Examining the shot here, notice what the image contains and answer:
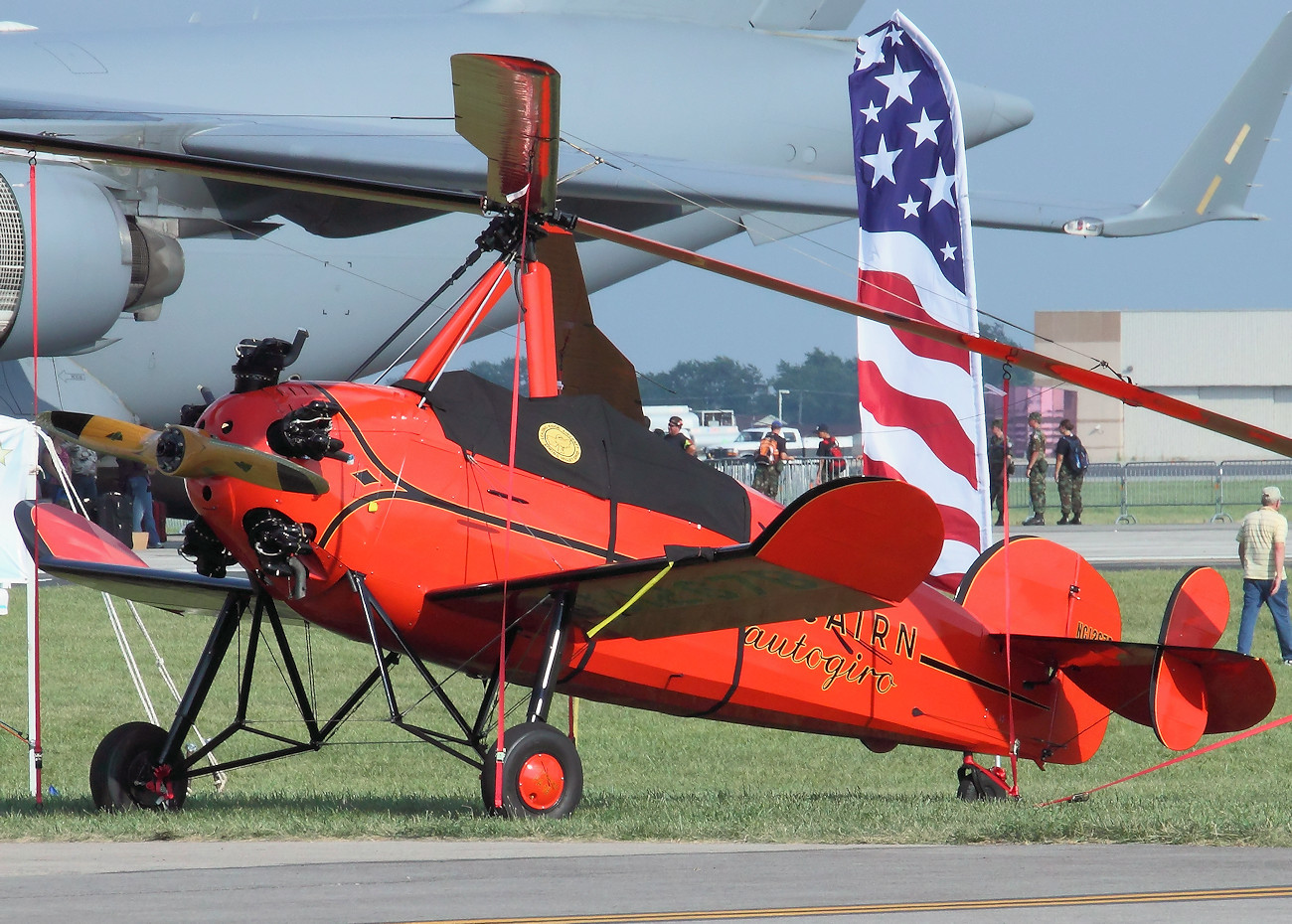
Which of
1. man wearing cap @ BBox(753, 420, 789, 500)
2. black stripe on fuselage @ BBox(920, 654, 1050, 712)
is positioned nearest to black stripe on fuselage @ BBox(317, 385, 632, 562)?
black stripe on fuselage @ BBox(920, 654, 1050, 712)

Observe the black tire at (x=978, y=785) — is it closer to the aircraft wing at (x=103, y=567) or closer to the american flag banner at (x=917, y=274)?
the american flag banner at (x=917, y=274)

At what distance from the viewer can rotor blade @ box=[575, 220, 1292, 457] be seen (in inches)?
266

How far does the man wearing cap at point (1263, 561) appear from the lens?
1569 centimetres

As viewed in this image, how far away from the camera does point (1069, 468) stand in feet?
96.7

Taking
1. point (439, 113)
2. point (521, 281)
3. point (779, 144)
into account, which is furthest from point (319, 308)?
point (521, 281)

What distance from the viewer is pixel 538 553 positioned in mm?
7328

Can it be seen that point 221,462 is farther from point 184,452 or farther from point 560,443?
point 560,443

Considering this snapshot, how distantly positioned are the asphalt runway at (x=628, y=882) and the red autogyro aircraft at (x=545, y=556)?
1.05m

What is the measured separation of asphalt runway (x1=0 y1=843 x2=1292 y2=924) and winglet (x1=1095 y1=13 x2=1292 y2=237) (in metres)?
12.9

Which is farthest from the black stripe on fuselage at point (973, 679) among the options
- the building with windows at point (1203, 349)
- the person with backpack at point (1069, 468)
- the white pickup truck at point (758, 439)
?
the building with windows at point (1203, 349)

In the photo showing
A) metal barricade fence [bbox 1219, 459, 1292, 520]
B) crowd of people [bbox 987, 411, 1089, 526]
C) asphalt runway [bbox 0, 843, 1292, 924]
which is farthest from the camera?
metal barricade fence [bbox 1219, 459, 1292, 520]

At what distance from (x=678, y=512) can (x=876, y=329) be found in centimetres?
568

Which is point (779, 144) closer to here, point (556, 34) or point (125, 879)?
point (556, 34)

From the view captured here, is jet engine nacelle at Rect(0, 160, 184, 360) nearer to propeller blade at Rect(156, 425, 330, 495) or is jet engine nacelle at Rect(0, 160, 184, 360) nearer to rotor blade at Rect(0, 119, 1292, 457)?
rotor blade at Rect(0, 119, 1292, 457)
